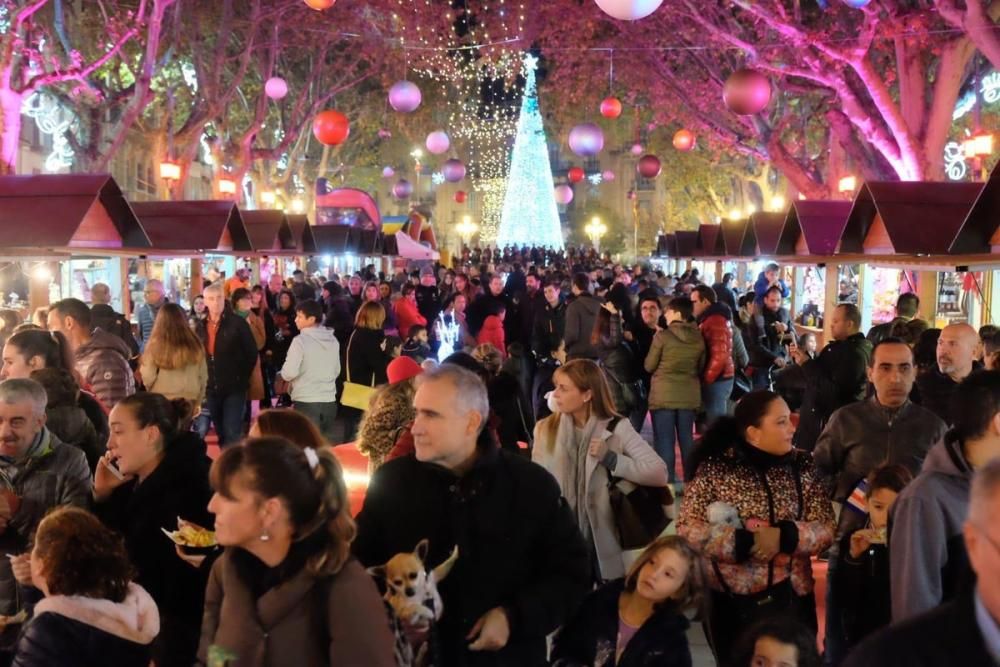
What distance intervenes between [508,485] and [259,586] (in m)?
0.87

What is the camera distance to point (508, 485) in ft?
10.4

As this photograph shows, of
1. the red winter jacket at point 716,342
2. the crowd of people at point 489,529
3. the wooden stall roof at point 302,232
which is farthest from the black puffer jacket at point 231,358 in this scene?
the wooden stall roof at point 302,232

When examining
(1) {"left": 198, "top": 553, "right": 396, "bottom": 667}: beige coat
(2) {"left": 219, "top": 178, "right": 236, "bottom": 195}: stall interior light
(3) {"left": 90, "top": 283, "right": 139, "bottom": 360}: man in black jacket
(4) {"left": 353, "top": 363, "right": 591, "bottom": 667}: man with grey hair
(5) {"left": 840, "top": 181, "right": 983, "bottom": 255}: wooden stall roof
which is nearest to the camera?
(1) {"left": 198, "top": 553, "right": 396, "bottom": 667}: beige coat

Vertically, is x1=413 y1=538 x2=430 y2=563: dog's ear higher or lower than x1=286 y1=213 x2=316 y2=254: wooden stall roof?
lower

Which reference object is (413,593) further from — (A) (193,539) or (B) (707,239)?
(B) (707,239)

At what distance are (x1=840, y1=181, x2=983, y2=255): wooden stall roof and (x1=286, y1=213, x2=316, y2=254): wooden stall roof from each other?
1219 centimetres

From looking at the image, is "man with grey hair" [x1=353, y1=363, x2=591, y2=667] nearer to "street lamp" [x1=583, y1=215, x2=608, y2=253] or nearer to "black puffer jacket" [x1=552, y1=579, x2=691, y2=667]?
"black puffer jacket" [x1=552, y1=579, x2=691, y2=667]

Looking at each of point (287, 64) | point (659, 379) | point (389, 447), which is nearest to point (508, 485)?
point (389, 447)

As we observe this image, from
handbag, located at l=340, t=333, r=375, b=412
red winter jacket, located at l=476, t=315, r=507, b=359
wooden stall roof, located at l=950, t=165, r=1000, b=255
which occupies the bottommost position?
handbag, located at l=340, t=333, r=375, b=412

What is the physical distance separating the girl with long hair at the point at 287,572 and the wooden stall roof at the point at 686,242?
2408 centimetres

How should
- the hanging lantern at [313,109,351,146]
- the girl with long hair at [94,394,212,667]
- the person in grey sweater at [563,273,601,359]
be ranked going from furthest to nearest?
the hanging lantern at [313,109,351,146] → the person in grey sweater at [563,273,601,359] → the girl with long hair at [94,394,212,667]

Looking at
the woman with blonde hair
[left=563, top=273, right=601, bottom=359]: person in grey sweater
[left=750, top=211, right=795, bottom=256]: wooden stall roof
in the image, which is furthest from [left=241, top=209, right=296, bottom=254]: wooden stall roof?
the woman with blonde hair

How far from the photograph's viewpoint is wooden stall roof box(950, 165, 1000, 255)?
28.1 ft

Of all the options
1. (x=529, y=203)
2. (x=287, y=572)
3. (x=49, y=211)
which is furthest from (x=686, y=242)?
(x=287, y=572)
